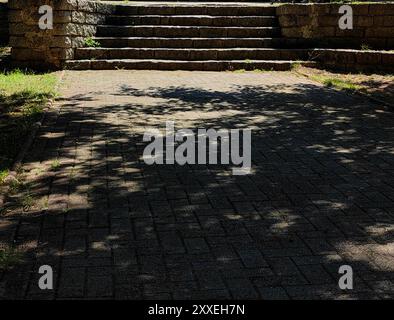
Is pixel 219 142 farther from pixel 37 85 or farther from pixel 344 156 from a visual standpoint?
pixel 37 85

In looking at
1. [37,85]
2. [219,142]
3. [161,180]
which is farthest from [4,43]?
[161,180]

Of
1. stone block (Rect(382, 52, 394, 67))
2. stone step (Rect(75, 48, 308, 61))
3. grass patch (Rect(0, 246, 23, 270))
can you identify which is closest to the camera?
grass patch (Rect(0, 246, 23, 270))

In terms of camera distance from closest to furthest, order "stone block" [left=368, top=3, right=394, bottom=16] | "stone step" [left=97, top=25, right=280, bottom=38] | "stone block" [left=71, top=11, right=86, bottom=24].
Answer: "stone block" [left=71, top=11, right=86, bottom=24]
"stone block" [left=368, top=3, right=394, bottom=16]
"stone step" [left=97, top=25, right=280, bottom=38]

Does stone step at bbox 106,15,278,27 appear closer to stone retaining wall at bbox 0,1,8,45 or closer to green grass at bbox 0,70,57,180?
stone retaining wall at bbox 0,1,8,45

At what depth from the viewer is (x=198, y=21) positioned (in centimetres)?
1395

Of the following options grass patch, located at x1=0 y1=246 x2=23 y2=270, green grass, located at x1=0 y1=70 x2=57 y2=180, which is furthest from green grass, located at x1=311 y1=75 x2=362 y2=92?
grass patch, located at x1=0 y1=246 x2=23 y2=270

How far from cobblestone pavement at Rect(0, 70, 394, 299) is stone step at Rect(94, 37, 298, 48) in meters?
5.35

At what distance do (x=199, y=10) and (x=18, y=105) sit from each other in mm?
7418

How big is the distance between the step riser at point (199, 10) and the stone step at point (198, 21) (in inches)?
12.4

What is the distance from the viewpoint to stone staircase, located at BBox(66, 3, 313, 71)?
12.6 metres
